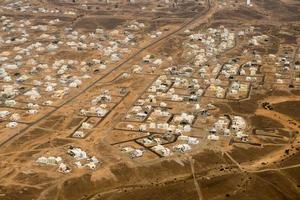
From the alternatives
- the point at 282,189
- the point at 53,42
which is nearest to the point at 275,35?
the point at 53,42

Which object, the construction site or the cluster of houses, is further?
the cluster of houses

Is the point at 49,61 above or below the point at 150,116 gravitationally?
above

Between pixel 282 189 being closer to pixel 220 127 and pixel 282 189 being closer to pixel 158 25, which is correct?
pixel 220 127

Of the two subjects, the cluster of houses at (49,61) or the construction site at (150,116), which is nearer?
the construction site at (150,116)

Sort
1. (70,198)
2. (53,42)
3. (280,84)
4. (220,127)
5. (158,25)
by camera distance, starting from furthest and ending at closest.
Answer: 1. (158,25)
2. (53,42)
3. (280,84)
4. (220,127)
5. (70,198)

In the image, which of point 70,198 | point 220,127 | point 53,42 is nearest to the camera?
point 70,198

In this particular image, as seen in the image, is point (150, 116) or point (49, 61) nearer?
point (150, 116)

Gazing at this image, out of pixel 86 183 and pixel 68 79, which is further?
pixel 68 79
